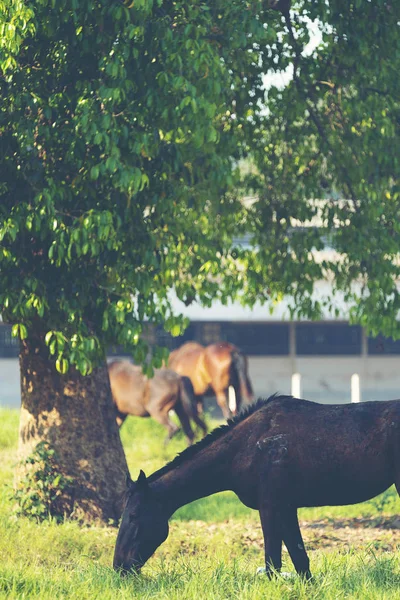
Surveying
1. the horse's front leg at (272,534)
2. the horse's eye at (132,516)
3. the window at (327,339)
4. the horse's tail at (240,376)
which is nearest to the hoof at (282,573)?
the horse's front leg at (272,534)

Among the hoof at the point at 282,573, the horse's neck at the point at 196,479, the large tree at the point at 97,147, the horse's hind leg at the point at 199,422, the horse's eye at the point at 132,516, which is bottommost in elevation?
the hoof at the point at 282,573

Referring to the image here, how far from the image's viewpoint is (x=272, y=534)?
287 inches

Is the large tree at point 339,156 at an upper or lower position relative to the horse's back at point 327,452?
upper

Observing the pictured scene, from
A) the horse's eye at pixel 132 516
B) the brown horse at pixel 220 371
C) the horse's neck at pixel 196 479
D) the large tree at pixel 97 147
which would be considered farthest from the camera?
the brown horse at pixel 220 371

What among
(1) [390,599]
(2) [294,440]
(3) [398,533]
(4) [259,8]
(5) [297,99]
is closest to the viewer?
(1) [390,599]

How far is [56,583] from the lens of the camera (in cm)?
750

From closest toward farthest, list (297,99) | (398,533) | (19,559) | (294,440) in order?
(294,440)
(19,559)
(398,533)
(297,99)

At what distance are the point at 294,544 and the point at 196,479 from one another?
3.04 ft

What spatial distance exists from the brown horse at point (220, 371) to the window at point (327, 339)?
1115 cm

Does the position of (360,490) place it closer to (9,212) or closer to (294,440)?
(294,440)

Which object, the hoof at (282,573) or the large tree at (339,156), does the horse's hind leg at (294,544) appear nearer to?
the hoof at (282,573)

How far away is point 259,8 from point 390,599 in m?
6.19

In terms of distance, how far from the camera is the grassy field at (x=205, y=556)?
711cm

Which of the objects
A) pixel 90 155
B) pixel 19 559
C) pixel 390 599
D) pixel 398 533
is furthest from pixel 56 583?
pixel 398 533
